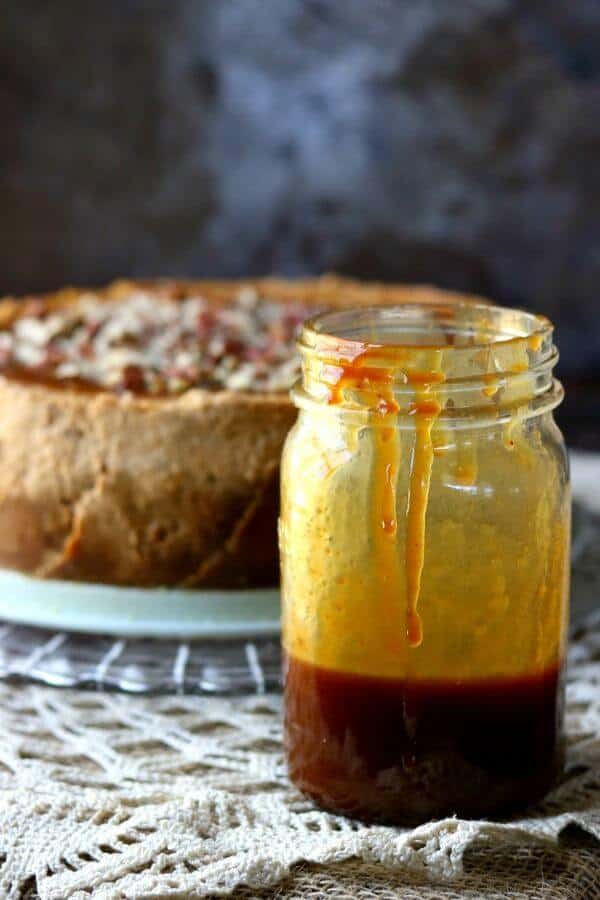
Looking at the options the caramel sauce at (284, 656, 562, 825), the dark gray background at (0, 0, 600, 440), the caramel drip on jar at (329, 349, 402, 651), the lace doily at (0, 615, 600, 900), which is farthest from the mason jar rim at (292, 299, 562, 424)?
the dark gray background at (0, 0, 600, 440)

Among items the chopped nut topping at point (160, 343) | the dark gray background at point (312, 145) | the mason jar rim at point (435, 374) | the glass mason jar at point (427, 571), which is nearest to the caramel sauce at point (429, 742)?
the glass mason jar at point (427, 571)

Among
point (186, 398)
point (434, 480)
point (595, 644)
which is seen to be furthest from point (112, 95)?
point (434, 480)

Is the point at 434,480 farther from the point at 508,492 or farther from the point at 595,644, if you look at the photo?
the point at 595,644

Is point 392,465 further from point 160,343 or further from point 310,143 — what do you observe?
point 310,143

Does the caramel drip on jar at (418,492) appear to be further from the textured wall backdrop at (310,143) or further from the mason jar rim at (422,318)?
the textured wall backdrop at (310,143)

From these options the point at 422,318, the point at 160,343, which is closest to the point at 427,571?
the point at 422,318

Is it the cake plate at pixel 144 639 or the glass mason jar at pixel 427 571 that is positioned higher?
the glass mason jar at pixel 427 571

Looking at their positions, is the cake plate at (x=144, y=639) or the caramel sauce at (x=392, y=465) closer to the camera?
the caramel sauce at (x=392, y=465)

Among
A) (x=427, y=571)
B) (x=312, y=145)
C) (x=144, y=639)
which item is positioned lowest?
(x=144, y=639)
